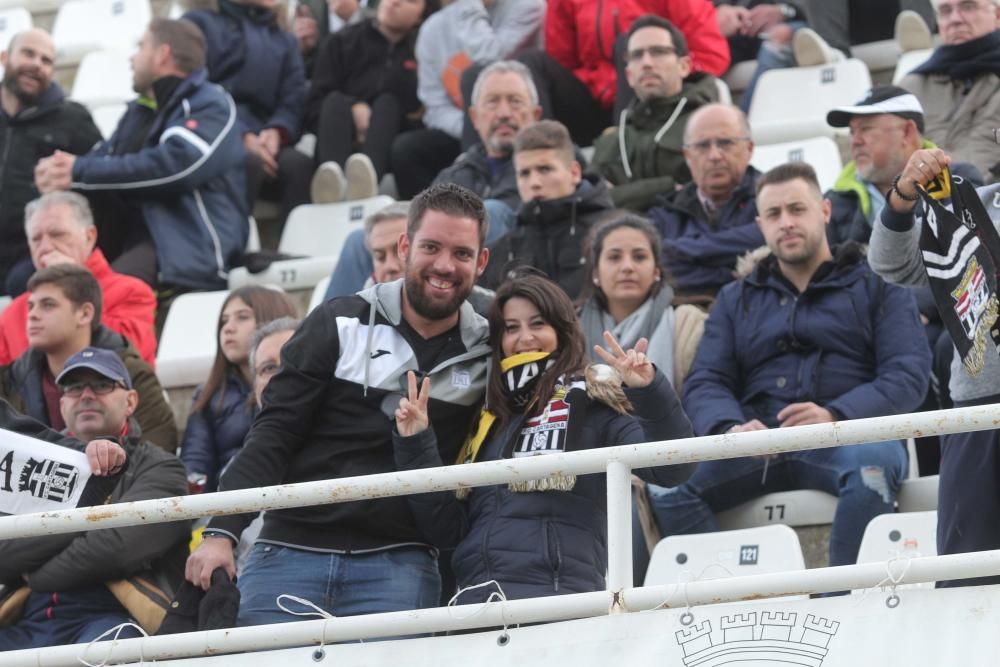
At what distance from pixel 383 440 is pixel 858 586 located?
56.1 inches

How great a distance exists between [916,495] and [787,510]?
1.22 ft

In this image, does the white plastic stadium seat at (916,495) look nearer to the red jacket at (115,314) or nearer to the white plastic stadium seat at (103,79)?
the red jacket at (115,314)

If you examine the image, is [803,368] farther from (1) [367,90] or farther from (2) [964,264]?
(1) [367,90]

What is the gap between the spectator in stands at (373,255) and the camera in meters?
6.08

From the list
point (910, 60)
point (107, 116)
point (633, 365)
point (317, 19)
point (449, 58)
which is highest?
point (910, 60)

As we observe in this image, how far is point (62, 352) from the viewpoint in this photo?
6.23 metres

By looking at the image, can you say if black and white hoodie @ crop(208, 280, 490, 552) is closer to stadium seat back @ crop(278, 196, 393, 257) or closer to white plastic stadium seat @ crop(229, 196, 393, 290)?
white plastic stadium seat @ crop(229, 196, 393, 290)

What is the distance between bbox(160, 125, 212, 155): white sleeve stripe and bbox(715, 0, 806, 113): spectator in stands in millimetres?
2466

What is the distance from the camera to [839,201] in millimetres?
6352

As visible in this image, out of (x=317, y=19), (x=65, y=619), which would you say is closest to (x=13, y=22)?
(x=317, y=19)

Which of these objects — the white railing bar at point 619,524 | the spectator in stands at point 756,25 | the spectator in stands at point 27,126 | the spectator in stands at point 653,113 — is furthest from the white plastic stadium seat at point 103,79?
the white railing bar at point 619,524

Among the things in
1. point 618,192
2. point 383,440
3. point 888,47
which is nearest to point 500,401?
point 383,440

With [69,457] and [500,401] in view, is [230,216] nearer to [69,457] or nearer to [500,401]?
[69,457]

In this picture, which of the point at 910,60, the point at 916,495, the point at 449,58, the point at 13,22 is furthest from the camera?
the point at 13,22
